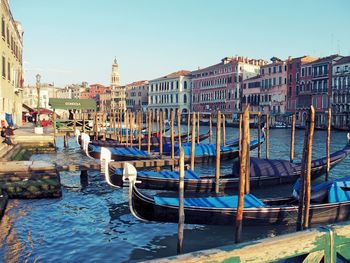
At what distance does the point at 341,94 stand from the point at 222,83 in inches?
740

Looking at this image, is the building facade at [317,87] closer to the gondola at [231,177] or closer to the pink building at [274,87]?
the pink building at [274,87]

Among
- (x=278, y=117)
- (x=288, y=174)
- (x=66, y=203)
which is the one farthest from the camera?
(x=278, y=117)

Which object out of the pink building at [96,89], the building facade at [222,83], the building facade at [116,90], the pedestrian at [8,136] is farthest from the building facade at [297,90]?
the pink building at [96,89]

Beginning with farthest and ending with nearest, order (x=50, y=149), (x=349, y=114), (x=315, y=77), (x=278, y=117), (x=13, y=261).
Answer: (x=278, y=117) → (x=315, y=77) → (x=349, y=114) → (x=50, y=149) → (x=13, y=261)

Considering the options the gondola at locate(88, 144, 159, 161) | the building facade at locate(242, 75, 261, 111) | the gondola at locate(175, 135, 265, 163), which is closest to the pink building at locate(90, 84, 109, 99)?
the building facade at locate(242, 75, 261, 111)

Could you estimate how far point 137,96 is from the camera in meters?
73.6

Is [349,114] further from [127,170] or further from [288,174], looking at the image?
[127,170]

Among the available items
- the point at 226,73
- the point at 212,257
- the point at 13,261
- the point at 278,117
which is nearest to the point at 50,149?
the point at 13,261

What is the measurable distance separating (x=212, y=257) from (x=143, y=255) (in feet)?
15.1

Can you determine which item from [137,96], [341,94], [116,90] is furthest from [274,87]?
[116,90]

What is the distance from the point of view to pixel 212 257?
163 cm

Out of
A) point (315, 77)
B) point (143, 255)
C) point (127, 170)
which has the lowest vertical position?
point (143, 255)

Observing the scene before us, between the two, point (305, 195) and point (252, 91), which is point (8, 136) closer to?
point (305, 195)

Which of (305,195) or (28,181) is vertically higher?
(305,195)
